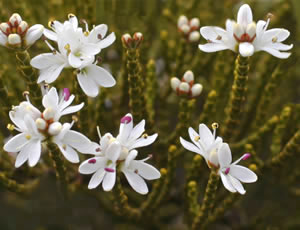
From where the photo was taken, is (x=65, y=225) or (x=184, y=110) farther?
(x=65, y=225)

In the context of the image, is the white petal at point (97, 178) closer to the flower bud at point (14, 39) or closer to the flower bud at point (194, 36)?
the flower bud at point (14, 39)

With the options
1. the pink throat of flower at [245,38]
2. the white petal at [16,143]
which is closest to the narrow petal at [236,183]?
the pink throat of flower at [245,38]

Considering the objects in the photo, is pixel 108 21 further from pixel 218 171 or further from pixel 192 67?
pixel 218 171

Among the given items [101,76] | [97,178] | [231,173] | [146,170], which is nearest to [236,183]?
[231,173]

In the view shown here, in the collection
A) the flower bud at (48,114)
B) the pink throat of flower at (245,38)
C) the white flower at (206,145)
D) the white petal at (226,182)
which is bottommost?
the white petal at (226,182)

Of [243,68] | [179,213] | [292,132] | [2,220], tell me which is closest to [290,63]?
[292,132]

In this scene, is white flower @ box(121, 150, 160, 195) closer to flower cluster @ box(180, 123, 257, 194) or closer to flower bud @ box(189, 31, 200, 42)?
flower cluster @ box(180, 123, 257, 194)
